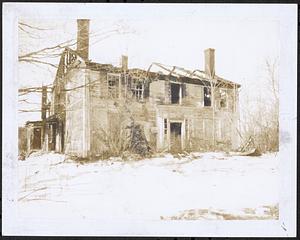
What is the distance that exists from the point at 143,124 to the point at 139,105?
84mm

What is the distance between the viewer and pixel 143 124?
2.03 m

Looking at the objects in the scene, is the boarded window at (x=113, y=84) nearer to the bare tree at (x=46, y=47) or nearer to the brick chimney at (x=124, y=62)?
the brick chimney at (x=124, y=62)

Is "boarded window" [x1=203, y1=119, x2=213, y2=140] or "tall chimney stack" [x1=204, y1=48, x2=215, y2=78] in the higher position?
"tall chimney stack" [x1=204, y1=48, x2=215, y2=78]

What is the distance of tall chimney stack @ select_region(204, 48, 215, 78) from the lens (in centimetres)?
203

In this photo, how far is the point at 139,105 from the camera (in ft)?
6.65

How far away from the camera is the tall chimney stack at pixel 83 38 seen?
6.64ft

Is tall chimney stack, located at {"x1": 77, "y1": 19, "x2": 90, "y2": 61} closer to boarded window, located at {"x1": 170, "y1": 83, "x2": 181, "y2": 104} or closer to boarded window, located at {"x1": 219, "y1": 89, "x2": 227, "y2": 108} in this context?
boarded window, located at {"x1": 170, "y1": 83, "x2": 181, "y2": 104}

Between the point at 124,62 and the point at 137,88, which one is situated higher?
the point at 124,62

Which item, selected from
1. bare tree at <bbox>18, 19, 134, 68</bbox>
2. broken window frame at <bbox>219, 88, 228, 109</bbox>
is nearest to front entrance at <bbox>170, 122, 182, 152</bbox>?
broken window frame at <bbox>219, 88, 228, 109</bbox>

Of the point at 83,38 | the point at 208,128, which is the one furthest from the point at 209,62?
the point at 83,38

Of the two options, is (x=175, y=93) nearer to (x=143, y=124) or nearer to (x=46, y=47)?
(x=143, y=124)

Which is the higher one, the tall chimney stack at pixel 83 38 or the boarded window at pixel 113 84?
the tall chimney stack at pixel 83 38

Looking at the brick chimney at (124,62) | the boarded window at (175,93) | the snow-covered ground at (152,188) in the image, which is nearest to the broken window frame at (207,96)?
the boarded window at (175,93)

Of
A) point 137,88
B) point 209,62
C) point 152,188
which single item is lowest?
point 152,188
